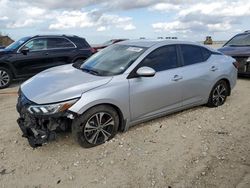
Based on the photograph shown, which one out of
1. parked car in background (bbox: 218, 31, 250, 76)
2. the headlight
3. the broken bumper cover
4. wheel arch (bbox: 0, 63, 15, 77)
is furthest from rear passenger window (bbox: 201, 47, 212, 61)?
wheel arch (bbox: 0, 63, 15, 77)

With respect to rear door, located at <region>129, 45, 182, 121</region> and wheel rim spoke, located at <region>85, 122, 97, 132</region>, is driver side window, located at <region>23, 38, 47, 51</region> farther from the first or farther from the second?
wheel rim spoke, located at <region>85, 122, 97, 132</region>

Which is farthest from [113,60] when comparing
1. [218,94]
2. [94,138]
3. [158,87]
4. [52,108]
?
[218,94]

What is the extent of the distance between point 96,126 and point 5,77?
604cm

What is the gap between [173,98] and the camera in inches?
233

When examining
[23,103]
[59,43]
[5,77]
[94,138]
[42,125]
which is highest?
[59,43]

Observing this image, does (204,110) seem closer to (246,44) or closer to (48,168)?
(48,168)

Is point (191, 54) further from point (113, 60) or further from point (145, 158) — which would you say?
point (145, 158)

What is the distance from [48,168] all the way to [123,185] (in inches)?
43.0

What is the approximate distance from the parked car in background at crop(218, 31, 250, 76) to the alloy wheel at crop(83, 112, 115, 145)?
6411mm

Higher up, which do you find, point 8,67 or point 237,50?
point 237,50

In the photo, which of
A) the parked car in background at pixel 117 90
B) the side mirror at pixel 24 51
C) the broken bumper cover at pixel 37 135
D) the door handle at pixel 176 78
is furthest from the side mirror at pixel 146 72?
the side mirror at pixel 24 51

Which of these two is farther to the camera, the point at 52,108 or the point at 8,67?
the point at 8,67

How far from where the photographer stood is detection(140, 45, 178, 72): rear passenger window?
5617 millimetres

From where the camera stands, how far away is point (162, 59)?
5840mm
